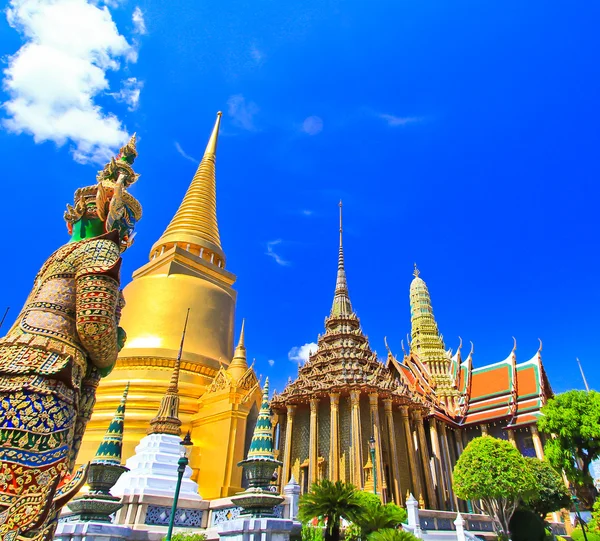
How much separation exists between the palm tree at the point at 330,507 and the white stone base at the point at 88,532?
3624 millimetres

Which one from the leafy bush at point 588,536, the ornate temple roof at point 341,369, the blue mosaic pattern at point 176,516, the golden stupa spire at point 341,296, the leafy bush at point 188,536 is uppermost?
the golden stupa spire at point 341,296

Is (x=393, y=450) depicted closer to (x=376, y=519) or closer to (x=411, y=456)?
(x=411, y=456)

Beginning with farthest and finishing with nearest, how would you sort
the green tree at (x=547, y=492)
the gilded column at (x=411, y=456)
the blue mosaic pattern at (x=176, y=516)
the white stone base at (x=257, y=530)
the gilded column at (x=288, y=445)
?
the gilded column at (x=288, y=445) < the gilded column at (x=411, y=456) < the green tree at (x=547, y=492) < the blue mosaic pattern at (x=176, y=516) < the white stone base at (x=257, y=530)

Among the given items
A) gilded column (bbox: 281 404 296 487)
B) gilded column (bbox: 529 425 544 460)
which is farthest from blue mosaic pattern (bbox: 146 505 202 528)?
gilded column (bbox: 529 425 544 460)

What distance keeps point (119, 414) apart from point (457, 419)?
76.6ft

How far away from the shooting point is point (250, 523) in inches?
239

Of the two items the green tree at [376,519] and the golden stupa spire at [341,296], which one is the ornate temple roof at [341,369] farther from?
the green tree at [376,519]

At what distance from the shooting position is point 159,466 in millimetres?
Result: 10250

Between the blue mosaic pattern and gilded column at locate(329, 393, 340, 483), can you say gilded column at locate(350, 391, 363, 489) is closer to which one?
gilded column at locate(329, 393, 340, 483)

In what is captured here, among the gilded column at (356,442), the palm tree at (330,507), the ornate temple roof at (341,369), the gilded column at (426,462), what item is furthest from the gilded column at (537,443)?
the palm tree at (330,507)

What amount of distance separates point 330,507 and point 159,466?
4165mm

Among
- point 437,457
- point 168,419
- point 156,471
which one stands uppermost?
point 437,457

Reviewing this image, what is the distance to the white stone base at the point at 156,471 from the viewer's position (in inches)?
372

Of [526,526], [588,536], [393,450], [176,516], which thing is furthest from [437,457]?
[176,516]
